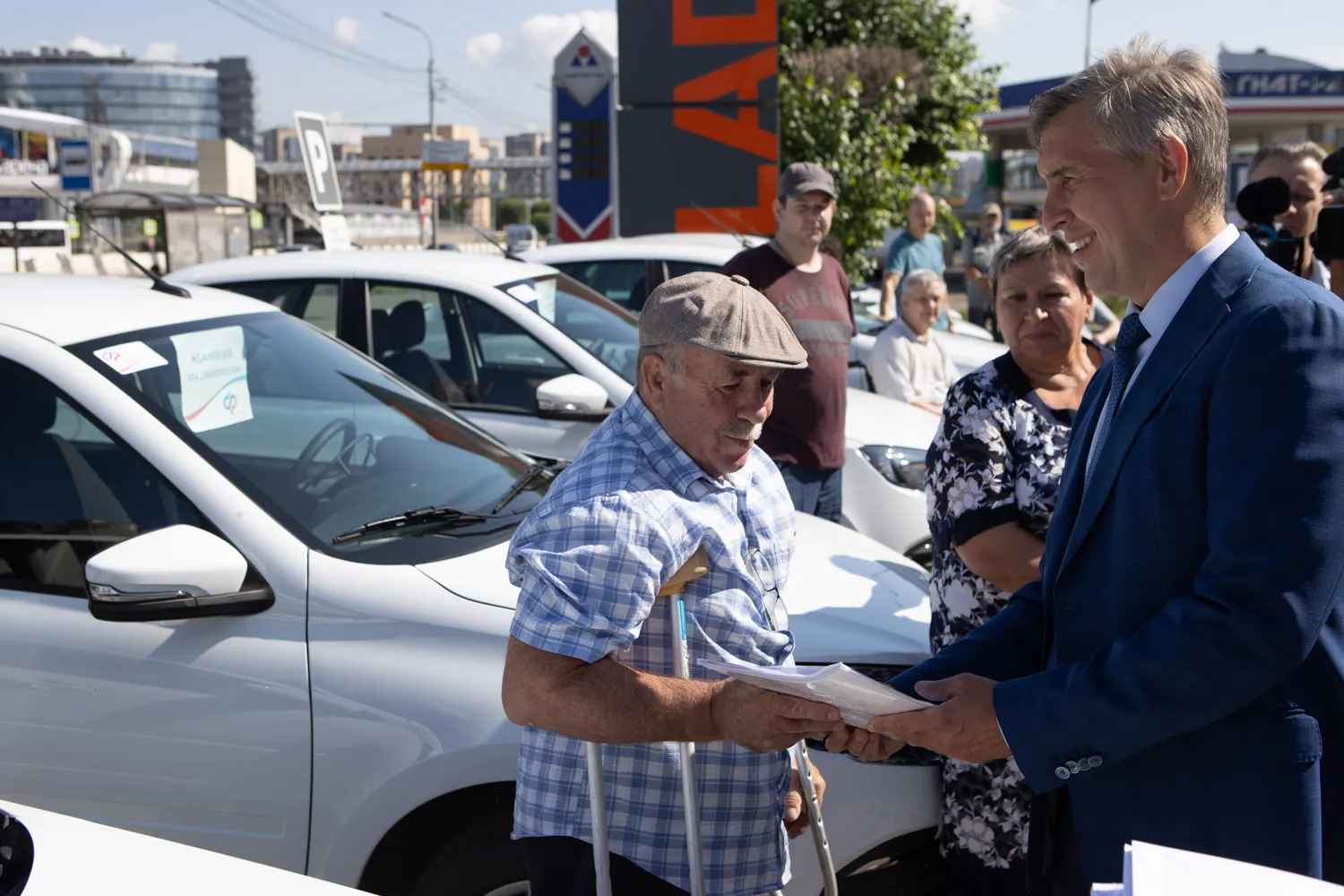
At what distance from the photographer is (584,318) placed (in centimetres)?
587

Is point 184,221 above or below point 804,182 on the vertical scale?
above

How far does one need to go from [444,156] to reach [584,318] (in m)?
30.5

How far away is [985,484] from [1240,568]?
43.7 inches

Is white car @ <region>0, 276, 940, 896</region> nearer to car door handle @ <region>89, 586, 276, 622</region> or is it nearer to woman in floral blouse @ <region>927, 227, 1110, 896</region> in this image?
car door handle @ <region>89, 586, 276, 622</region>

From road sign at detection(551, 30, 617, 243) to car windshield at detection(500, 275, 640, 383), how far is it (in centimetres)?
387

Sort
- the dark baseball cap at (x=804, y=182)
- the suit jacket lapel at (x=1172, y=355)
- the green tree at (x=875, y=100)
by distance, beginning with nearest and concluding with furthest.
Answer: the suit jacket lapel at (x=1172, y=355), the dark baseball cap at (x=804, y=182), the green tree at (x=875, y=100)

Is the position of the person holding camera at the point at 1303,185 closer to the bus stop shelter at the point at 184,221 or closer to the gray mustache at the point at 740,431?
the gray mustache at the point at 740,431

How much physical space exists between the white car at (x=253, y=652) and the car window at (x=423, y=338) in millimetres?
2412

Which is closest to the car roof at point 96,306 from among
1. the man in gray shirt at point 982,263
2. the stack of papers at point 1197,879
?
the stack of papers at point 1197,879

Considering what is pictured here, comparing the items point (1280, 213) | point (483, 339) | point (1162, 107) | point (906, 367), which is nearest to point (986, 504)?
point (1162, 107)

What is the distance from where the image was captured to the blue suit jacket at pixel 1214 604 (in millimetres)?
1672

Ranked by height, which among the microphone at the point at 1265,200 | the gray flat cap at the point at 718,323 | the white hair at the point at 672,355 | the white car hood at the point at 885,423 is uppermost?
the microphone at the point at 1265,200

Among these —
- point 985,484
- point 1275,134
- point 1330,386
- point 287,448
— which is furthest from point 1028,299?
point 1275,134

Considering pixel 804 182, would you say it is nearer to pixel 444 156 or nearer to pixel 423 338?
pixel 423 338
